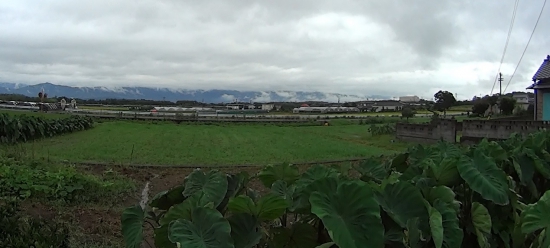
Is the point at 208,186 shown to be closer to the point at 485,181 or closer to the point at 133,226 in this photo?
the point at 133,226

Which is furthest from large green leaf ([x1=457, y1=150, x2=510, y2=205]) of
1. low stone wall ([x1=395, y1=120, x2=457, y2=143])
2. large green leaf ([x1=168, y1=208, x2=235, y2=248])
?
low stone wall ([x1=395, y1=120, x2=457, y2=143])

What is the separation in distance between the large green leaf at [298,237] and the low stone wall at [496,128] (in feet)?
41.3

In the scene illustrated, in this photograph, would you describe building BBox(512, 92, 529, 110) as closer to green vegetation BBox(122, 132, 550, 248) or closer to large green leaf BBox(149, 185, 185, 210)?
green vegetation BBox(122, 132, 550, 248)

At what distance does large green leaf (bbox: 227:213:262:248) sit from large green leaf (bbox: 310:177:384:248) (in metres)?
0.35

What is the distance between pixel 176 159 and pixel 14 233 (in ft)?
28.1

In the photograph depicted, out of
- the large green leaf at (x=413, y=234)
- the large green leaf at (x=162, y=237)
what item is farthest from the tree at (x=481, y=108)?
the large green leaf at (x=162, y=237)

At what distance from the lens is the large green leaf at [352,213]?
1.61 meters

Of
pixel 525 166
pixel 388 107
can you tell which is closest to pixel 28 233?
pixel 525 166

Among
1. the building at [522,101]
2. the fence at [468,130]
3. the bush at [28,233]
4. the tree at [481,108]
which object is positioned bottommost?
the bush at [28,233]

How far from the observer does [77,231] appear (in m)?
4.36

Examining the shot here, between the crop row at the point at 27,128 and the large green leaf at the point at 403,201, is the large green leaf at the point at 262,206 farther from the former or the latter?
the crop row at the point at 27,128

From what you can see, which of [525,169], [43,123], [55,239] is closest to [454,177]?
[525,169]

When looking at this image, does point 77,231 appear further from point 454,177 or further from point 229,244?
point 454,177

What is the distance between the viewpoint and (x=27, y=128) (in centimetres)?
1549
